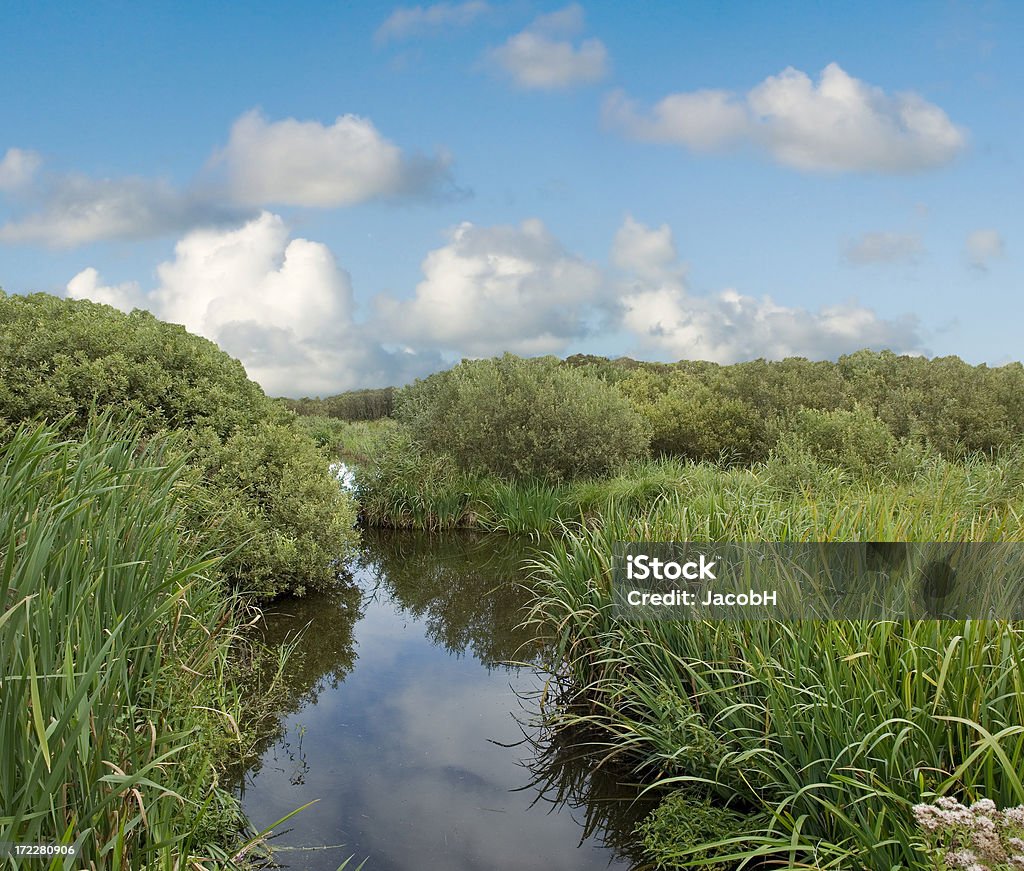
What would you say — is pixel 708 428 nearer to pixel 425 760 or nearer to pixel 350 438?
pixel 350 438

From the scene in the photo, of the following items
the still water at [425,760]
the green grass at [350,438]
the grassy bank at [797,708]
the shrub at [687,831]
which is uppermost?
the green grass at [350,438]

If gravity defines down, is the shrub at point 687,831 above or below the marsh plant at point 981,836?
below

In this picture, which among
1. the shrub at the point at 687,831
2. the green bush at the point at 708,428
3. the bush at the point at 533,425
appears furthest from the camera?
the green bush at the point at 708,428

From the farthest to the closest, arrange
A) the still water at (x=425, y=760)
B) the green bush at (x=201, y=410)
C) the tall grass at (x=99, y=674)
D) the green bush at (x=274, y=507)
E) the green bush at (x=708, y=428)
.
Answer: the green bush at (x=708, y=428) → the green bush at (x=274, y=507) → the green bush at (x=201, y=410) → the still water at (x=425, y=760) → the tall grass at (x=99, y=674)

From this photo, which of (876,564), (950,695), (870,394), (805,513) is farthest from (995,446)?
(950,695)

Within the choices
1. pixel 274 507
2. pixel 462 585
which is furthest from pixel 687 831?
pixel 462 585

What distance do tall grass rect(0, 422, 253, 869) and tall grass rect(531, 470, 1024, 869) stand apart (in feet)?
7.91

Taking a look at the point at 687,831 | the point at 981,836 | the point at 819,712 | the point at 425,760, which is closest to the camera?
the point at 981,836

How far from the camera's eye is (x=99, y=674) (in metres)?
3.05

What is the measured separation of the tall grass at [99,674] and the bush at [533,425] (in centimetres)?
975

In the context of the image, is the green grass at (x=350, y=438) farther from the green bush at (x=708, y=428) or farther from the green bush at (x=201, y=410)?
the green bush at (x=201, y=410)

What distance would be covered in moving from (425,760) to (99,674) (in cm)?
289

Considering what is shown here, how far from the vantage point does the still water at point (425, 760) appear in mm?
4340

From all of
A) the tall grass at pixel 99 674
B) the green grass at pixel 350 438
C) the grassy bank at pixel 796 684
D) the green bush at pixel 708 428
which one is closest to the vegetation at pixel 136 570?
the tall grass at pixel 99 674
